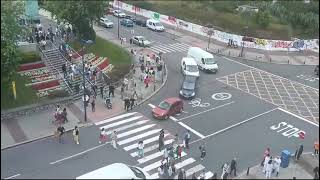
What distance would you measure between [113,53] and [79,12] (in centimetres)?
691

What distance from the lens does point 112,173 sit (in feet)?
82.1

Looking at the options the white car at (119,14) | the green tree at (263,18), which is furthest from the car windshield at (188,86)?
the white car at (119,14)

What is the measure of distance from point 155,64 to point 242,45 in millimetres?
14881

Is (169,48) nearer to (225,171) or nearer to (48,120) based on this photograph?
(48,120)

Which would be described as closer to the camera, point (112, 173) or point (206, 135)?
point (112, 173)

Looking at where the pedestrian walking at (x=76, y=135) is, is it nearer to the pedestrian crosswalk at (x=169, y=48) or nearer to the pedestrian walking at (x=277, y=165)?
the pedestrian walking at (x=277, y=165)

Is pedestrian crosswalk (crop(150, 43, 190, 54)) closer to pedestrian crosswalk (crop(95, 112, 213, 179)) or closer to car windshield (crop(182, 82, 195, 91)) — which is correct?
car windshield (crop(182, 82, 195, 91))

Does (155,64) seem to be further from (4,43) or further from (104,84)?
(4,43)

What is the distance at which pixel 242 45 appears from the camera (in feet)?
192

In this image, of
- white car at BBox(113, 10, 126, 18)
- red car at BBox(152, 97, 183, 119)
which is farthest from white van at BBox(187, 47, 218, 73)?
white car at BBox(113, 10, 126, 18)

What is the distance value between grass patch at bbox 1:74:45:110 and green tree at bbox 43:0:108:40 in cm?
989

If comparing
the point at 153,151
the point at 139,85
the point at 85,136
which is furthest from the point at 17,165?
the point at 139,85

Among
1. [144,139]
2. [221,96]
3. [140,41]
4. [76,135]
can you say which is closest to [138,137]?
[144,139]

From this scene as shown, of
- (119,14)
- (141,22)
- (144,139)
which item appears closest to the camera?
(144,139)
